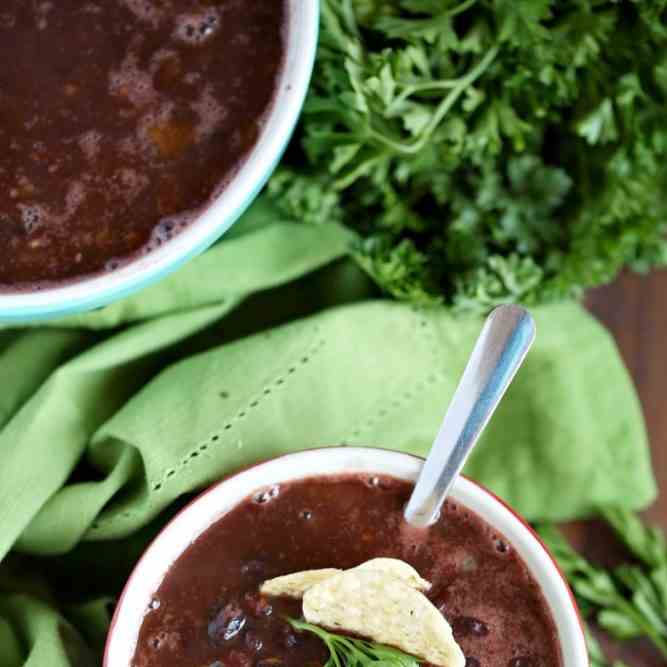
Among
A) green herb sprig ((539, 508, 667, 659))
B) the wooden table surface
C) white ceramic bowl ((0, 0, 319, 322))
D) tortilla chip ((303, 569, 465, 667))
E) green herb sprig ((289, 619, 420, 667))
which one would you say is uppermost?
white ceramic bowl ((0, 0, 319, 322))

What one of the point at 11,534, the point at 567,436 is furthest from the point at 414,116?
the point at 11,534

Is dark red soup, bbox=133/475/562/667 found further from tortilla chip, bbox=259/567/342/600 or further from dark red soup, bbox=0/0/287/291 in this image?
dark red soup, bbox=0/0/287/291

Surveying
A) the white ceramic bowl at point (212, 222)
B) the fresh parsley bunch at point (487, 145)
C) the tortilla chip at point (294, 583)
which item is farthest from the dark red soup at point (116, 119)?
the tortilla chip at point (294, 583)

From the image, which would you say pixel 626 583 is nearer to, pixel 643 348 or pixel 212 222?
pixel 643 348

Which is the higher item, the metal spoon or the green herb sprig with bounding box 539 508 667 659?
the metal spoon

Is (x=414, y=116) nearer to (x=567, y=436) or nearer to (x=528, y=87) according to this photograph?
(x=528, y=87)

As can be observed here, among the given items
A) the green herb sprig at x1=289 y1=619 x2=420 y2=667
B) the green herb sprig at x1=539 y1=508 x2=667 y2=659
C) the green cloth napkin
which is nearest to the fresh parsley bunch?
the green cloth napkin

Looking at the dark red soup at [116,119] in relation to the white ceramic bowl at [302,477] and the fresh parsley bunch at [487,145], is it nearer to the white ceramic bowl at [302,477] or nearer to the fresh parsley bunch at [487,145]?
the fresh parsley bunch at [487,145]
